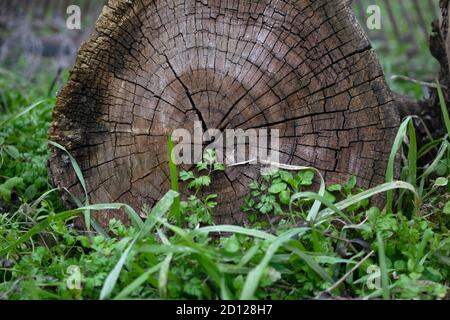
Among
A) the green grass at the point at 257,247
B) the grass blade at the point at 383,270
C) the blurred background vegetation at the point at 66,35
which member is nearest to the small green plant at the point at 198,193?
the green grass at the point at 257,247

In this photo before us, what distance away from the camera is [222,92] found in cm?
284

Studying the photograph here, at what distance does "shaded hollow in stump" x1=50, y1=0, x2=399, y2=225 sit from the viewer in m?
2.79

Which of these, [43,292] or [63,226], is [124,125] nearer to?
[63,226]

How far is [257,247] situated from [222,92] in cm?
86

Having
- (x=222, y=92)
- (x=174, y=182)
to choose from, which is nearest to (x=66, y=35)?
(x=222, y=92)

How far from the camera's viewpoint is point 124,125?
2.86 meters

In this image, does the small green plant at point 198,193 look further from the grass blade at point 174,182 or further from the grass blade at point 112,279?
the grass blade at point 112,279

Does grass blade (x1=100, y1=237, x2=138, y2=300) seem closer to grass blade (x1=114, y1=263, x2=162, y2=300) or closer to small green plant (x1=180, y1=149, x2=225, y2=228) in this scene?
grass blade (x1=114, y1=263, x2=162, y2=300)

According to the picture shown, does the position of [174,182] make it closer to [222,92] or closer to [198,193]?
[198,193]

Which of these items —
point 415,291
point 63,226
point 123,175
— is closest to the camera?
point 415,291

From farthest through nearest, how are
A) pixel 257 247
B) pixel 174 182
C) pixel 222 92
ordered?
pixel 222 92
pixel 174 182
pixel 257 247

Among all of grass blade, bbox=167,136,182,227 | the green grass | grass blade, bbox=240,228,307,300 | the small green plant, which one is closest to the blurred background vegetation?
the green grass
